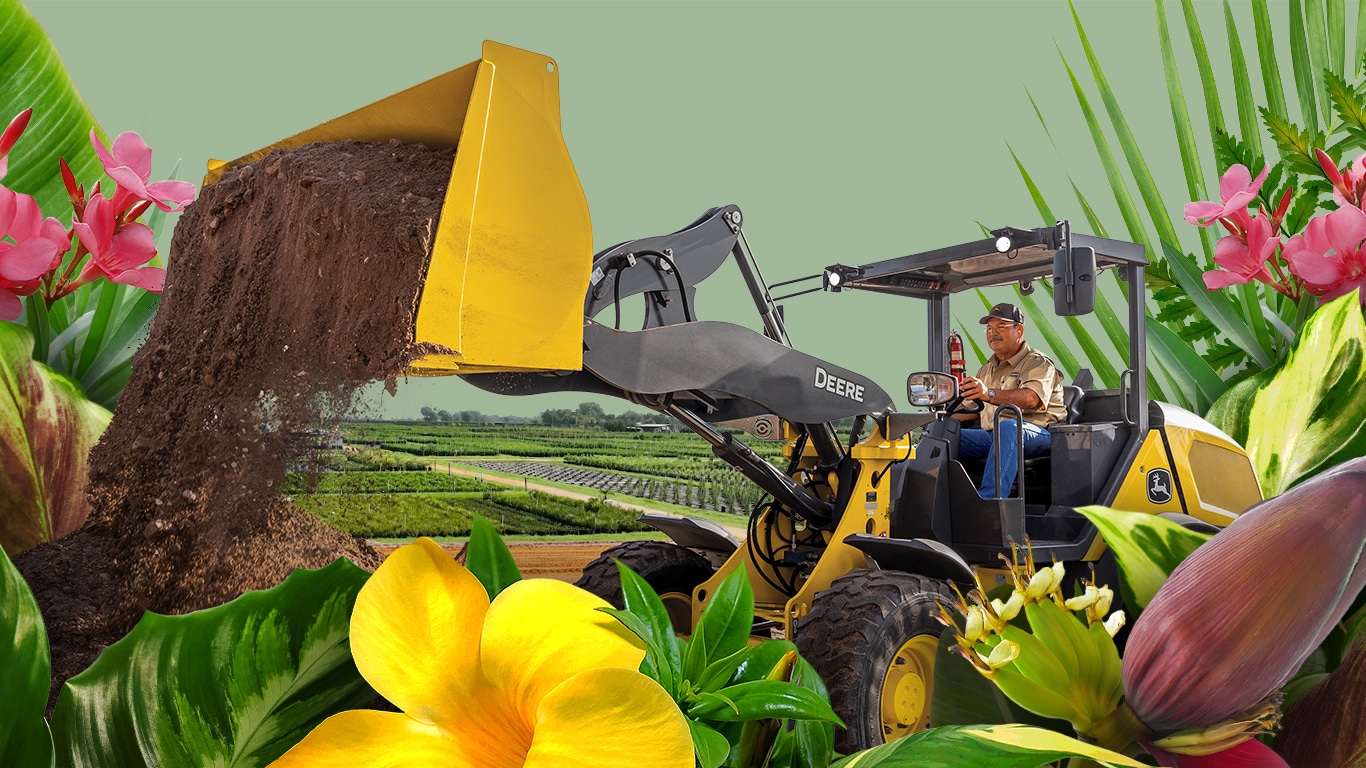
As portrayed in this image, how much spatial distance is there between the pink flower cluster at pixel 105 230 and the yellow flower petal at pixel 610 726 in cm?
75

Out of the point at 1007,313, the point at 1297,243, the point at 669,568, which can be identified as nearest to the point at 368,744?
the point at 1297,243

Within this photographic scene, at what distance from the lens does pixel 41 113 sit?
104 centimetres

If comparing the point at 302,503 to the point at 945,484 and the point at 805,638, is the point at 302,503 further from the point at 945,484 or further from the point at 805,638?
the point at 945,484

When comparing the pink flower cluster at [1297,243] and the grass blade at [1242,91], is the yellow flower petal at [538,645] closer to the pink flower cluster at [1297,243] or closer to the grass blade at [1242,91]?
the pink flower cluster at [1297,243]

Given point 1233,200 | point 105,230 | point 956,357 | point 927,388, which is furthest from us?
point 956,357

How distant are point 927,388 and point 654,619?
3268 millimetres

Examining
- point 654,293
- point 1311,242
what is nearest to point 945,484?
point 654,293

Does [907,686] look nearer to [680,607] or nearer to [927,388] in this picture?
[927,388]

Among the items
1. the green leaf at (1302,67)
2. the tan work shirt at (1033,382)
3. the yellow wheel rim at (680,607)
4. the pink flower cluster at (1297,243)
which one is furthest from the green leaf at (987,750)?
the tan work shirt at (1033,382)

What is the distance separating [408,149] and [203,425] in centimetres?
62

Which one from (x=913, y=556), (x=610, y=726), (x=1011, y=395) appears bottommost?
(x=913, y=556)

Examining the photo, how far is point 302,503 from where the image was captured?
1.68 m

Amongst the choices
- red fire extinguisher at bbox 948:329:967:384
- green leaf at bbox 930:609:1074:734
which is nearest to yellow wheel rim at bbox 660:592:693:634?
red fire extinguisher at bbox 948:329:967:384

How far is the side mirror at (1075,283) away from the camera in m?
2.81
